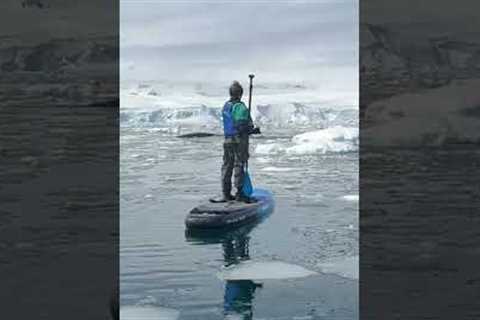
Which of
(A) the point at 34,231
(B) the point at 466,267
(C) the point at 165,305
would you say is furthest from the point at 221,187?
(B) the point at 466,267

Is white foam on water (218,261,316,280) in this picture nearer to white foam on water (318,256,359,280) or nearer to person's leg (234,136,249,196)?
white foam on water (318,256,359,280)

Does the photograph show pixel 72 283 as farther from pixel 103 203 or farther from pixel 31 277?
pixel 103 203

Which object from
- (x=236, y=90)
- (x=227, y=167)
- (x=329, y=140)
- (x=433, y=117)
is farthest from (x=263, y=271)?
(x=433, y=117)

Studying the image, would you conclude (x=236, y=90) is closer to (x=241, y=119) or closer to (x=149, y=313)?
(x=241, y=119)

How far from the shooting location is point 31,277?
58.2 inches

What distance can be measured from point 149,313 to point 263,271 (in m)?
0.37

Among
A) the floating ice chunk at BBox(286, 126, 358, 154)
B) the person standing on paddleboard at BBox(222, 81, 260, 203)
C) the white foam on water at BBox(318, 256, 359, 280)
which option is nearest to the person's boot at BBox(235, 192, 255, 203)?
the person standing on paddleboard at BBox(222, 81, 260, 203)

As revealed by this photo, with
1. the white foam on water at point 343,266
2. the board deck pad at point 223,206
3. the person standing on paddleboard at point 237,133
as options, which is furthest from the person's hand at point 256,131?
the white foam on water at point 343,266

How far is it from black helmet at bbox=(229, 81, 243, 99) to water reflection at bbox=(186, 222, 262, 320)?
42 centimetres

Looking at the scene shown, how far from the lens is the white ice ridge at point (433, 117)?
1.49 meters

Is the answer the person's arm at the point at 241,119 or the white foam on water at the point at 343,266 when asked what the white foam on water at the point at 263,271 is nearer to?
the white foam on water at the point at 343,266

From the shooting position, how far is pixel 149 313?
174 cm

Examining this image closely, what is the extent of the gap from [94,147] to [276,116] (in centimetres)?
64

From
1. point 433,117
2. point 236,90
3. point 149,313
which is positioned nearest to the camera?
point 433,117
